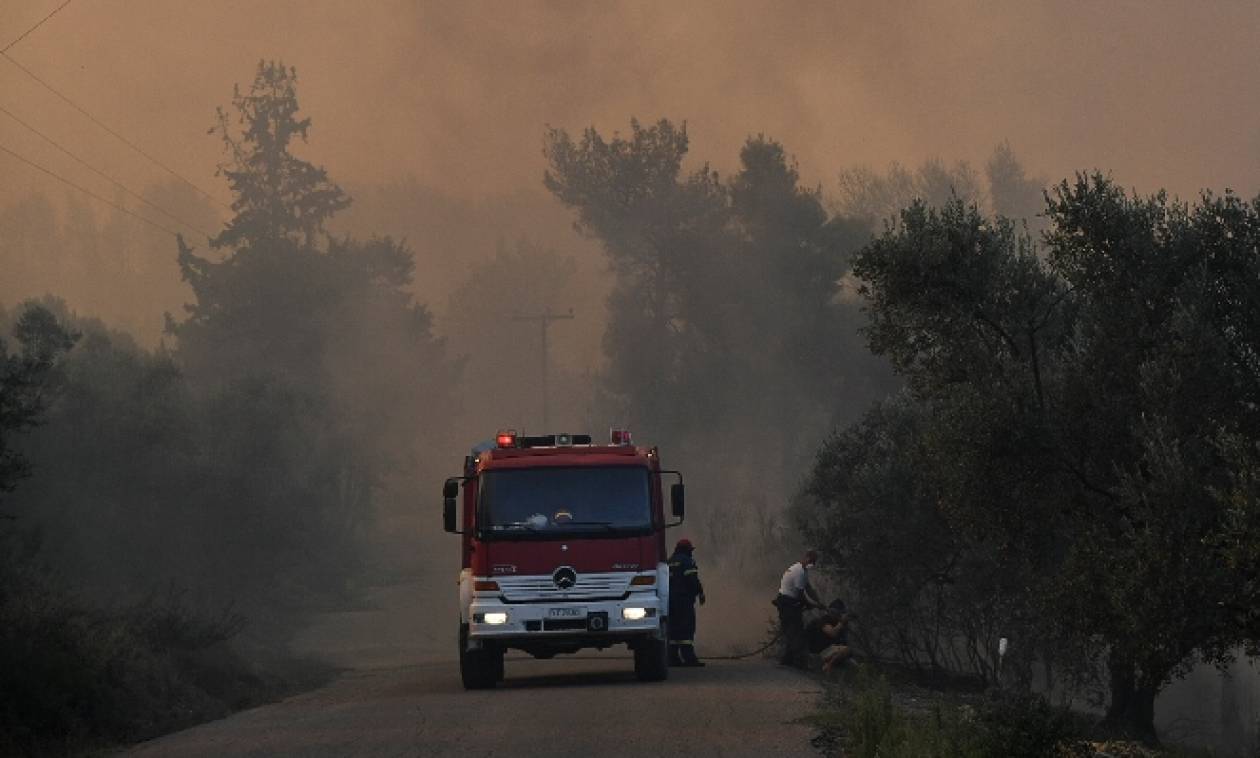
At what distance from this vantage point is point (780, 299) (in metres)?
84.1

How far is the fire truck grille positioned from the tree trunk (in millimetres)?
6563

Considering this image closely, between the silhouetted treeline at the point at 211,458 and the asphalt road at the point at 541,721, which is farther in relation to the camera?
the silhouetted treeline at the point at 211,458

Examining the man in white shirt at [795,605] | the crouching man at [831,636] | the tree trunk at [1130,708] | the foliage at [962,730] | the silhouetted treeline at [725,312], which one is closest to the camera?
the foliage at [962,730]

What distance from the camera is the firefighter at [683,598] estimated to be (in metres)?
28.0

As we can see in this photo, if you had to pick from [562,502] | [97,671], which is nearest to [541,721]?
[562,502]

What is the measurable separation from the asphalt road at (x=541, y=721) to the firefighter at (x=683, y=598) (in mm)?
1141

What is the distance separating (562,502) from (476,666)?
2631 millimetres

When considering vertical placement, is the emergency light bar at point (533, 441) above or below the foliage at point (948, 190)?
below

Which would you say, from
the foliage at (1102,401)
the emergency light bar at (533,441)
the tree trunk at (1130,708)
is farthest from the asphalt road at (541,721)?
the tree trunk at (1130,708)

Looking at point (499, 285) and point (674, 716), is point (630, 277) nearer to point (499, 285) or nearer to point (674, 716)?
point (499, 285)

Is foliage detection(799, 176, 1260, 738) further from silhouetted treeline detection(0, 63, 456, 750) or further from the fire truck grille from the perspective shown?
silhouetted treeline detection(0, 63, 456, 750)

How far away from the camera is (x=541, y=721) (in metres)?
19.5

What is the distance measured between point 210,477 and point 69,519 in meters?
6.12

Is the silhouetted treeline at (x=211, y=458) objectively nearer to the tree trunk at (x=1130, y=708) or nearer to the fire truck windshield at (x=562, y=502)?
the fire truck windshield at (x=562, y=502)
